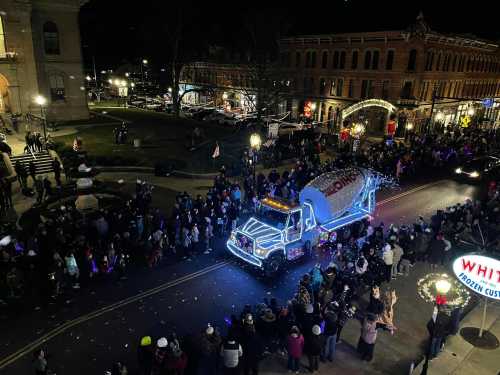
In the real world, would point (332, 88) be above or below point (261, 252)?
above

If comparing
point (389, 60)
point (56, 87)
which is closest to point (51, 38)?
point (56, 87)

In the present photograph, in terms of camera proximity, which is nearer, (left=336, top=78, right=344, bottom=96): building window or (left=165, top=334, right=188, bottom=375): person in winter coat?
(left=165, top=334, right=188, bottom=375): person in winter coat

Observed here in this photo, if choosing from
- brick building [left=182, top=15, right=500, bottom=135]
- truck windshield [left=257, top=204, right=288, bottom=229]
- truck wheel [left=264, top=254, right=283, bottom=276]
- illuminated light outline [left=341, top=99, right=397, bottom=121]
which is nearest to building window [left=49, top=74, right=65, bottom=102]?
brick building [left=182, top=15, right=500, bottom=135]

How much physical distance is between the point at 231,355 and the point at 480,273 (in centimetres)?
619

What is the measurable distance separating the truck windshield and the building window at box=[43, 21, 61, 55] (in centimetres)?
3401

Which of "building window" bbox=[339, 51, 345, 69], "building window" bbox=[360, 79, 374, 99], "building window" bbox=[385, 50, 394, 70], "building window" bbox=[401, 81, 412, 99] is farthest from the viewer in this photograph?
"building window" bbox=[339, 51, 345, 69]

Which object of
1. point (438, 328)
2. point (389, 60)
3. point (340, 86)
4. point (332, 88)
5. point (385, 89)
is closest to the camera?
point (438, 328)

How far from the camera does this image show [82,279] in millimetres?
13273

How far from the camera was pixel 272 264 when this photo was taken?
548 inches

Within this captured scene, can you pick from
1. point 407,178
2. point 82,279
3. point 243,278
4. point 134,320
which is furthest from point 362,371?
point 407,178

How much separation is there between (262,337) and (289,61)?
48.6 meters

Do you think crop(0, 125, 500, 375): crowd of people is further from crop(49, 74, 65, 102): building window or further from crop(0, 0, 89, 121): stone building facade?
crop(49, 74, 65, 102): building window

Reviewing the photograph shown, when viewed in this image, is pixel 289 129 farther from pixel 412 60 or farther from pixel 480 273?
pixel 480 273

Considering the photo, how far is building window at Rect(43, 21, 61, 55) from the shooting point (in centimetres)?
3777
